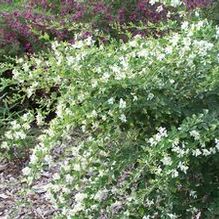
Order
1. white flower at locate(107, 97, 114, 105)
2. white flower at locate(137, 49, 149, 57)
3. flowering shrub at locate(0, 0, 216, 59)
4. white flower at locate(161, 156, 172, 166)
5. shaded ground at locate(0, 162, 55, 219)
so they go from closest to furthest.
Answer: white flower at locate(161, 156, 172, 166) < white flower at locate(107, 97, 114, 105) < white flower at locate(137, 49, 149, 57) < shaded ground at locate(0, 162, 55, 219) < flowering shrub at locate(0, 0, 216, 59)

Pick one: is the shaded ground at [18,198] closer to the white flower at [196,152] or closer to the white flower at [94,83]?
the white flower at [94,83]

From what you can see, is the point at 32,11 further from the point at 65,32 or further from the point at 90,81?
the point at 90,81

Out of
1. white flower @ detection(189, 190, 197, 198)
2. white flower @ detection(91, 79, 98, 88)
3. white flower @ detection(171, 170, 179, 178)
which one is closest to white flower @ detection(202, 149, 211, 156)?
white flower @ detection(171, 170, 179, 178)

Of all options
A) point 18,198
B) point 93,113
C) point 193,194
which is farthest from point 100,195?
point 18,198

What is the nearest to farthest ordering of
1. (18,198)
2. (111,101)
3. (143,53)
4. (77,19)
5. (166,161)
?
(166,161) < (111,101) < (143,53) < (18,198) < (77,19)

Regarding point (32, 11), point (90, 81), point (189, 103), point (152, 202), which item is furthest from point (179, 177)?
point (32, 11)

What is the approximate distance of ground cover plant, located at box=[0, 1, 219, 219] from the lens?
255cm

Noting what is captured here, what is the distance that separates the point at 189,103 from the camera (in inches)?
107

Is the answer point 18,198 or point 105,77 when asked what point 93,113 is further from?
point 18,198

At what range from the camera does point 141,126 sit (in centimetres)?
281

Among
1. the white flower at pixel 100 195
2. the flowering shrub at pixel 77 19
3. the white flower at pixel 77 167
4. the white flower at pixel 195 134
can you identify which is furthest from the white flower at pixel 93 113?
the flowering shrub at pixel 77 19

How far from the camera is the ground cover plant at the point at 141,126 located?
2547 mm

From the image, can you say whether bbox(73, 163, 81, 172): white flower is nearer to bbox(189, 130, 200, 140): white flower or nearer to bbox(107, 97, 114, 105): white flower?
bbox(107, 97, 114, 105): white flower

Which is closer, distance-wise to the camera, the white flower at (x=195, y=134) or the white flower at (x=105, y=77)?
the white flower at (x=195, y=134)
